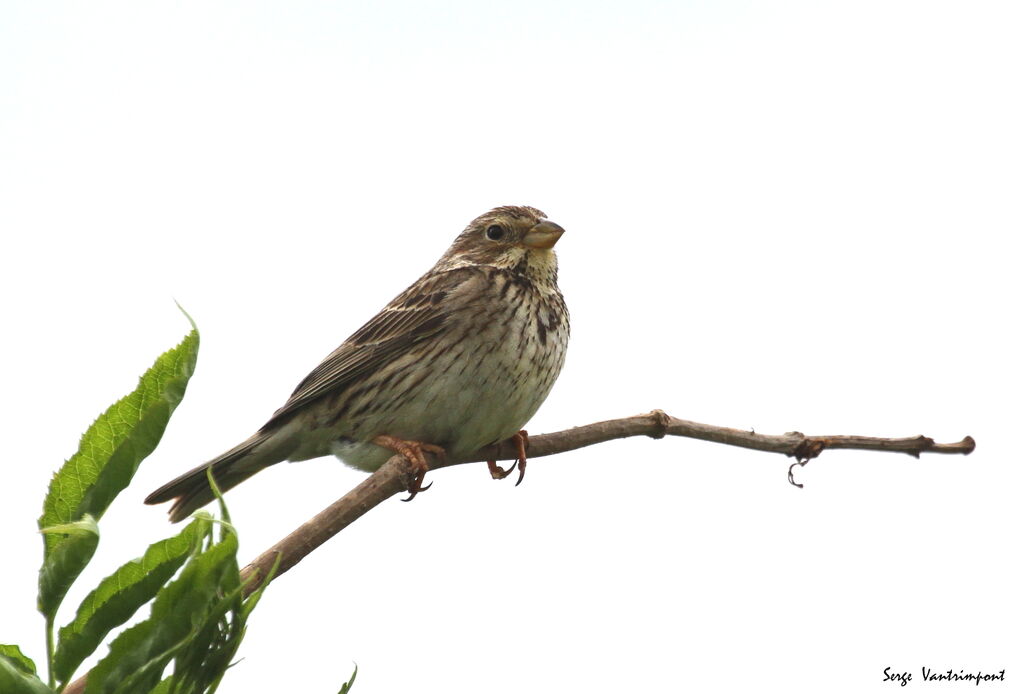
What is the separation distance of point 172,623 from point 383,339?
19.7 ft

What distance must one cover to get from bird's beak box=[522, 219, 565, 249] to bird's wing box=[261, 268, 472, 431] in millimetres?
445

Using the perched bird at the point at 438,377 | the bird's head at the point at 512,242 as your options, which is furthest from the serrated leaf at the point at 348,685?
the bird's head at the point at 512,242

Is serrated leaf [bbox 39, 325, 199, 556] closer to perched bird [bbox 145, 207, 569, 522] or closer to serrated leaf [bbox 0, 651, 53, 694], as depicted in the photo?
serrated leaf [bbox 0, 651, 53, 694]

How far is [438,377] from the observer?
7.00 metres

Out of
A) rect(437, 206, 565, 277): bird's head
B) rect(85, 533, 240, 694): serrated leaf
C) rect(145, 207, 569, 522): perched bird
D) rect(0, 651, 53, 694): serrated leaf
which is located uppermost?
rect(437, 206, 565, 277): bird's head

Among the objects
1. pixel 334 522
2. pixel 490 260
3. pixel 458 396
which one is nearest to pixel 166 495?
pixel 458 396

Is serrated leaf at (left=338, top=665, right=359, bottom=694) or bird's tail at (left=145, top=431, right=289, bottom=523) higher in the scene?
bird's tail at (left=145, top=431, right=289, bottom=523)

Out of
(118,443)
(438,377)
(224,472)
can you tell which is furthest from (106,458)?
(224,472)

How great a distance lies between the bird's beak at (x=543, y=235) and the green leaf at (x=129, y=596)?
20.3ft

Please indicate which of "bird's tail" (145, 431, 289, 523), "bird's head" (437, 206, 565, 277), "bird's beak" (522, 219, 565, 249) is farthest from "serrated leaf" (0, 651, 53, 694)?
"bird's beak" (522, 219, 565, 249)

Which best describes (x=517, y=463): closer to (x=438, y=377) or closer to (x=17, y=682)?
(x=438, y=377)

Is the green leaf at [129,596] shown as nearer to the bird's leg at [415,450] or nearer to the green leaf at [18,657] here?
the green leaf at [18,657]

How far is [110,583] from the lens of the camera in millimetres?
1743

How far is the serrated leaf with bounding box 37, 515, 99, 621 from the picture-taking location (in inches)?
64.8
